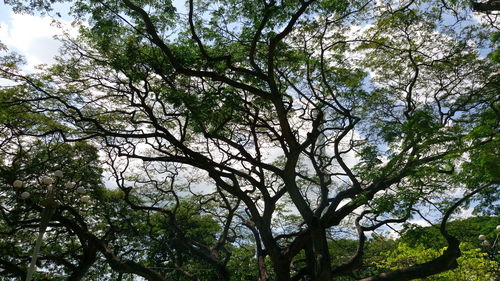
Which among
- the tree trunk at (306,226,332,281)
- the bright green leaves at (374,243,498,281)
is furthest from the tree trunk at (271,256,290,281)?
the bright green leaves at (374,243,498,281)

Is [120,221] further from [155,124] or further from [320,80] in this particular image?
[320,80]

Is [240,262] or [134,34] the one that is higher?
[134,34]

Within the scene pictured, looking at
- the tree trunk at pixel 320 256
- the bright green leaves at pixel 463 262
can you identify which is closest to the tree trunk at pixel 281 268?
the tree trunk at pixel 320 256

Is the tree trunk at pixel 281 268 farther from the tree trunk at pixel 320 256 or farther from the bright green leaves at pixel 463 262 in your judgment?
the bright green leaves at pixel 463 262

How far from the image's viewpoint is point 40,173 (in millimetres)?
12555

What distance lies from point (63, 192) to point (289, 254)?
25.0 ft

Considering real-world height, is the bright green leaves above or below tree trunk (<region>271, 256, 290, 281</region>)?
below

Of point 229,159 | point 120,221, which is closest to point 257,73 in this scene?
point 229,159

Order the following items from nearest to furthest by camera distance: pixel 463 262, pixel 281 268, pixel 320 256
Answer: pixel 320 256 < pixel 463 262 < pixel 281 268

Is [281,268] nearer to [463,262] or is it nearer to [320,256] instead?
[320,256]

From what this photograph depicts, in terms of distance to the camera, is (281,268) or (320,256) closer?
(320,256)

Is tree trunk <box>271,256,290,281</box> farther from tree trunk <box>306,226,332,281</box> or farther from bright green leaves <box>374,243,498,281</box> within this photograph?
bright green leaves <box>374,243,498,281</box>

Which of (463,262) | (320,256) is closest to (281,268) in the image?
(320,256)

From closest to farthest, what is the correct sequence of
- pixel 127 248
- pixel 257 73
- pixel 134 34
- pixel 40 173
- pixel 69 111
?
pixel 257 73 → pixel 134 34 → pixel 69 111 → pixel 40 173 → pixel 127 248
